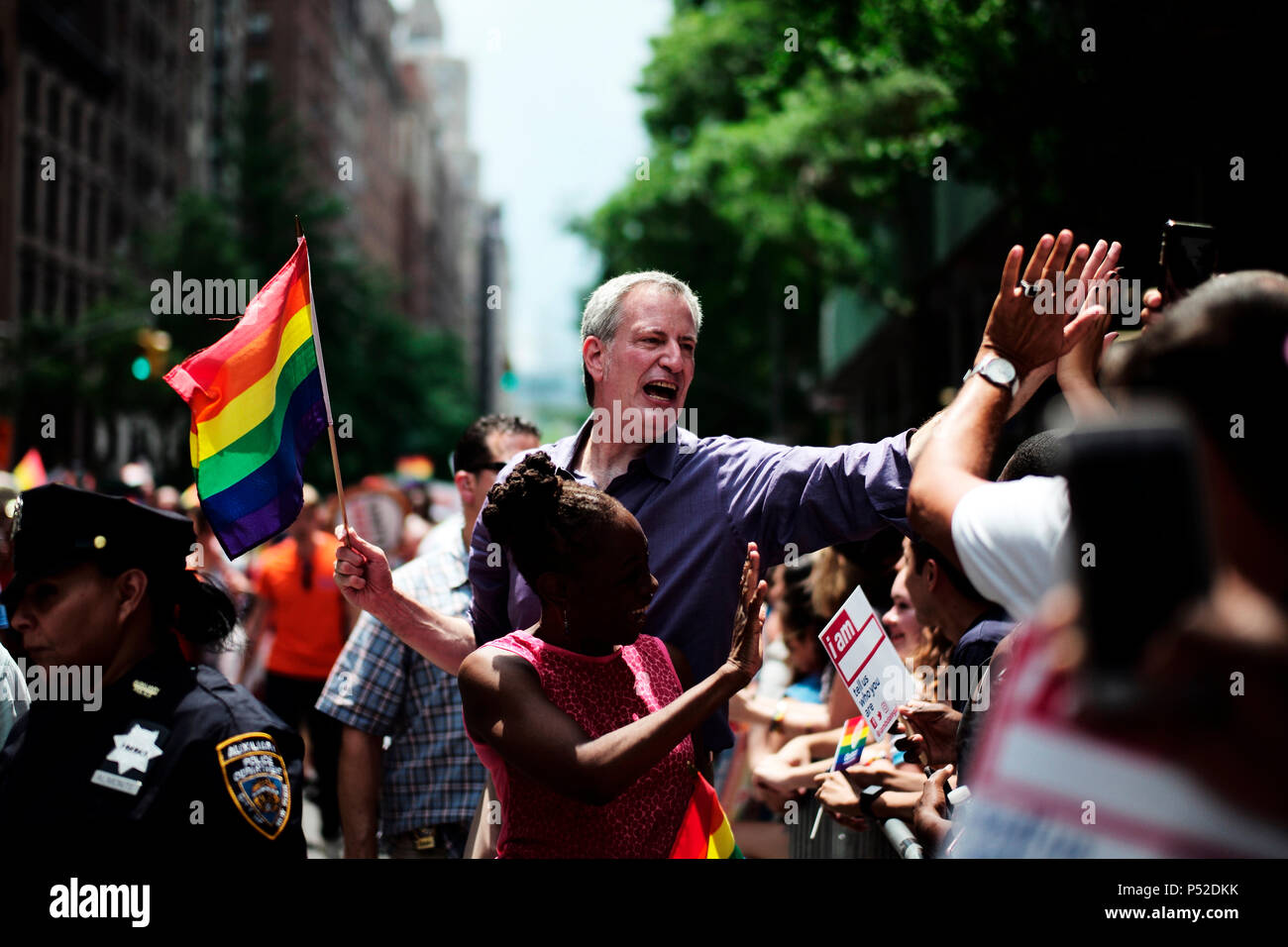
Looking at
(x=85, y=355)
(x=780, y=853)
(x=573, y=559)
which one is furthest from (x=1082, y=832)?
(x=85, y=355)

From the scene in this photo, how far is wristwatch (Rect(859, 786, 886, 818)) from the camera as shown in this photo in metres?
3.86

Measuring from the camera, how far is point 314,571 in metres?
9.35

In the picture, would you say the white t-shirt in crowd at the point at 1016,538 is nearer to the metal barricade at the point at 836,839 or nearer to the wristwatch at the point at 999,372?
the wristwatch at the point at 999,372

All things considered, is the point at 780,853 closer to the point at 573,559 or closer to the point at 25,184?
the point at 573,559

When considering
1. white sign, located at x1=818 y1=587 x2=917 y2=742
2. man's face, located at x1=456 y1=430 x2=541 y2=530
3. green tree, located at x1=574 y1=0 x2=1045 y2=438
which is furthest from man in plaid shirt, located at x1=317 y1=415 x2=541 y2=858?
green tree, located at x1=574 y1=0 x2=1045 y2=438

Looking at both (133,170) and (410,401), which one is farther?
(133,170)

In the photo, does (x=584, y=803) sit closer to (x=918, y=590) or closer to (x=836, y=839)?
(x=918, y=590)

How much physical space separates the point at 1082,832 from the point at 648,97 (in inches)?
1243

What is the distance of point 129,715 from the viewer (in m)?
2.76

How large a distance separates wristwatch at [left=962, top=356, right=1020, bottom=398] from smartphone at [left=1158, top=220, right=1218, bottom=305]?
539mm

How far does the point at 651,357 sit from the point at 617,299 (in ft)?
0.63
